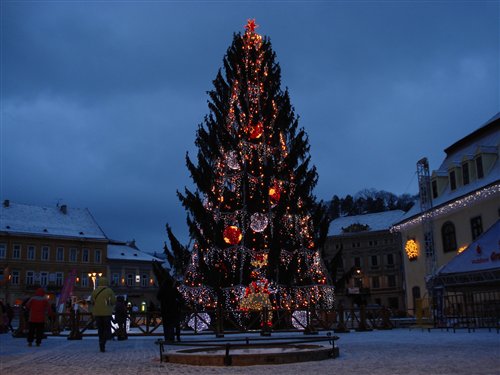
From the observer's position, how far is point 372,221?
83562 millimetres

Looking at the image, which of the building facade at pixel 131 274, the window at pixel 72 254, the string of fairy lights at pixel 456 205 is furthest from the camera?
the building facade at pixel 131 274

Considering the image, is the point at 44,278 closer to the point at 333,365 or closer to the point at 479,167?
the point at 479,167

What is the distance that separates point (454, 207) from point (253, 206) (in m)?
13.7

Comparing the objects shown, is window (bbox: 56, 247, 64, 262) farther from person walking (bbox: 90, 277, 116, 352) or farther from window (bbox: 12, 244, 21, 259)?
person walking (bbox: 90, 277, 116, 352)

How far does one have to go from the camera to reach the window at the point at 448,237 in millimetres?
35553

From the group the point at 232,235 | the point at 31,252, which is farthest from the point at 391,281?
the point at 232,235

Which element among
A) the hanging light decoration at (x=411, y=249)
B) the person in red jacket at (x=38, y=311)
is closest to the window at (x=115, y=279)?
the hanging light decoration at (x=411, y=249)

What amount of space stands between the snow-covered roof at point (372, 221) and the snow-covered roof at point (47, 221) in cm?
3318

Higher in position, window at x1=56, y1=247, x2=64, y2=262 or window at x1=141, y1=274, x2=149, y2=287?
window at x1=56, y1=247, x2=64, y2=262

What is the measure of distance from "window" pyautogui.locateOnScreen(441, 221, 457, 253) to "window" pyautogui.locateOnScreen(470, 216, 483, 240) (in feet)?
7.23

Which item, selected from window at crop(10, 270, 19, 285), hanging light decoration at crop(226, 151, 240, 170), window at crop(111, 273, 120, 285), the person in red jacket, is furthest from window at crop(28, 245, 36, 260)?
the person in red jacket

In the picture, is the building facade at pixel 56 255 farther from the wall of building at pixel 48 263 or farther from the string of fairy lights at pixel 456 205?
the string of fairy lights at pixel 456 205

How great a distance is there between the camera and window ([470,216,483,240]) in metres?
32.3

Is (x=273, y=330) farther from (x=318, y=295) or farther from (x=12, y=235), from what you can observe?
(x=12, y=235)
